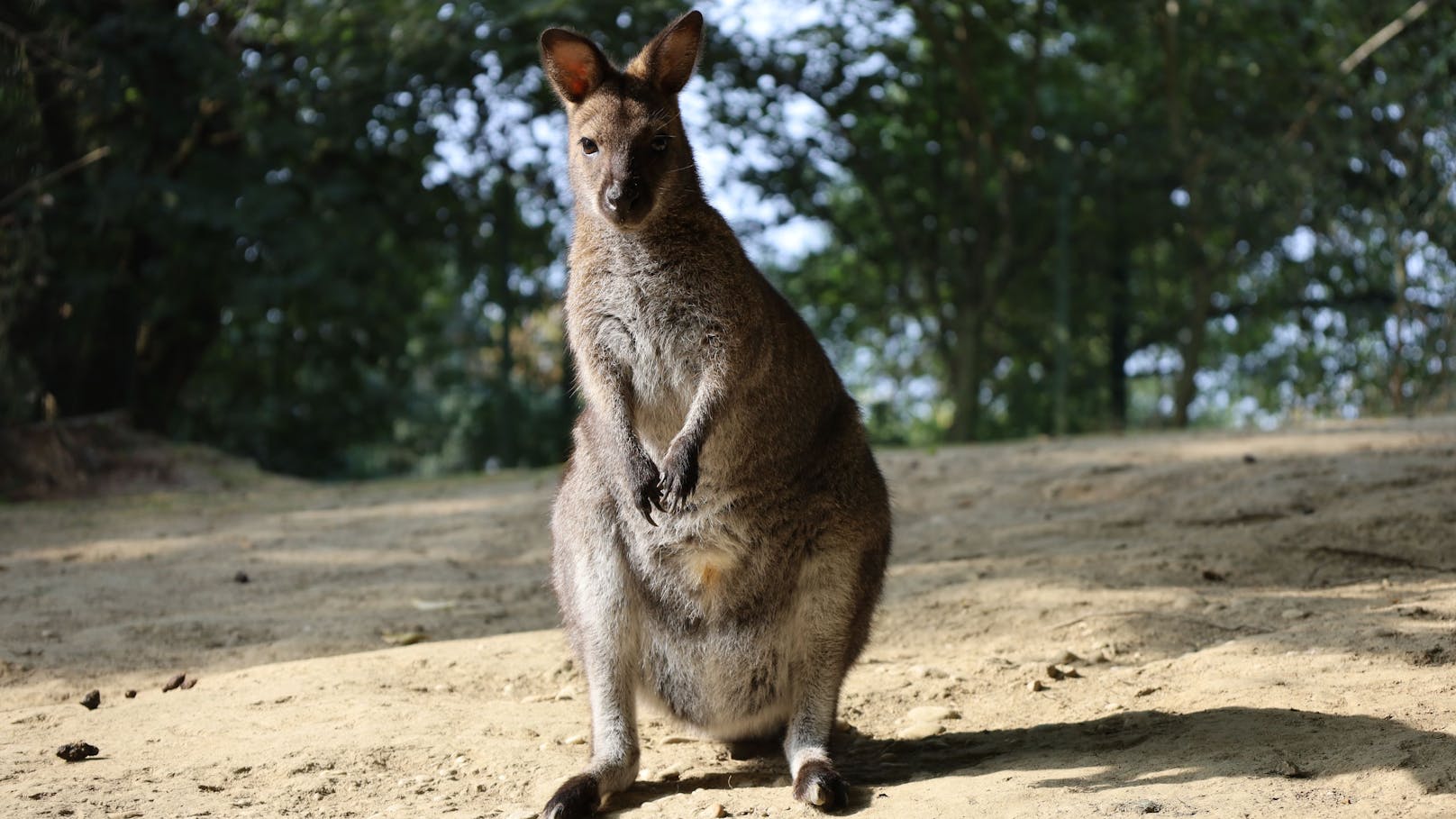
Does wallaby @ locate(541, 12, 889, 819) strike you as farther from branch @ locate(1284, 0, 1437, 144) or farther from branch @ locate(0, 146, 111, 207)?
branch @ locate(1284, 0, 1437, 144)

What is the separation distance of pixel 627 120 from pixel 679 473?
1.00 m

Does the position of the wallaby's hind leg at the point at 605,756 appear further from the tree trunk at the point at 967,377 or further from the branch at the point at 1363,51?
the branch at the point at 1363,51

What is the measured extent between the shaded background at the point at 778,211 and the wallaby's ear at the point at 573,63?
4875 mm

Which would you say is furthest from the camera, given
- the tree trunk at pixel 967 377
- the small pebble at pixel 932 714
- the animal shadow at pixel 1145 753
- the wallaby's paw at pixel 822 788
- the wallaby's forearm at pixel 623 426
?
the tree trunk at pixel 967 377

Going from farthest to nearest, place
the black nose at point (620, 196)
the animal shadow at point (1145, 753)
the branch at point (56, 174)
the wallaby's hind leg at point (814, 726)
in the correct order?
the branch at point (56, 174) < the black nose at point (620, 196) < the wallaby's hind leg at point (814, 726) < the animal shadow at point (1145, 753)

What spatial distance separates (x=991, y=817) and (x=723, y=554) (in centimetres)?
101

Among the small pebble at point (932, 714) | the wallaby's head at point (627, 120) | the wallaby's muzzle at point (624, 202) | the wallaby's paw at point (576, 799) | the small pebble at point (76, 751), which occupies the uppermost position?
the wallaby's head at point (627, 120)

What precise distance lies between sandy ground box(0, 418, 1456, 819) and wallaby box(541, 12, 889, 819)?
259 millimetres

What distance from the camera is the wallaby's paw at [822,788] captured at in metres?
3.09

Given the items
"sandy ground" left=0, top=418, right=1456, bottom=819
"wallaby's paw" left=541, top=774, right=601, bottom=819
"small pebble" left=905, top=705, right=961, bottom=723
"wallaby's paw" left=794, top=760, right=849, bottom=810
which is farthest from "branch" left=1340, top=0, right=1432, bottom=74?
"wallaby's paw" left=541, top=774, right=601, bottom=819

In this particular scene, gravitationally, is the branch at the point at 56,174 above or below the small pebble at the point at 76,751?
above

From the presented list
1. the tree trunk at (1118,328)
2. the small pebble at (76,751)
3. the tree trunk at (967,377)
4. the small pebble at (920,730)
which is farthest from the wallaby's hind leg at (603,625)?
the tree trunk at (1118,328)

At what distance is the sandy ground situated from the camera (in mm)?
3164

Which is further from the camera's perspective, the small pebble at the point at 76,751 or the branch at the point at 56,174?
the branch at the point at 56,174
